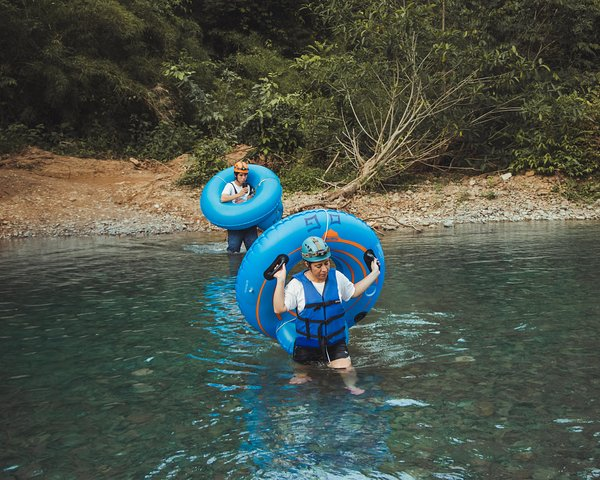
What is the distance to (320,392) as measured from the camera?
14.7 ft

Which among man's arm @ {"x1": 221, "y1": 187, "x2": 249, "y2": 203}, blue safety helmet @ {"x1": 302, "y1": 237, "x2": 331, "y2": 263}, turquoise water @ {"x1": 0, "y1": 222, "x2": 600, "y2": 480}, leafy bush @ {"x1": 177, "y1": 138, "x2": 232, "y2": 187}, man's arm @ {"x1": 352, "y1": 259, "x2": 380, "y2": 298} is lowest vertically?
turquoise water @ {"x1": 0, "y1": 222, "x2": 600, "y2": 480}

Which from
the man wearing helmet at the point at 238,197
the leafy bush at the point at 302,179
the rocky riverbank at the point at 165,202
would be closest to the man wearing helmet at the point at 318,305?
the man wearing helmet at the point at 238,197

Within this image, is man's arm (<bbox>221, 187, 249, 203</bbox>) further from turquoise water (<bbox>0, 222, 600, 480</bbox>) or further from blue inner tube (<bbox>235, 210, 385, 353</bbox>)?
blue inner tube (<bbox>235, 210, 385, 353</bbox>)

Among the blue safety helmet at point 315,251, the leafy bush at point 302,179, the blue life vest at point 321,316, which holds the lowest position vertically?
the blue life vest at point 321,316

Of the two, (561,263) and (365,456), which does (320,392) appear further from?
(561,263)

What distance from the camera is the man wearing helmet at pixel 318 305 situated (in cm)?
470

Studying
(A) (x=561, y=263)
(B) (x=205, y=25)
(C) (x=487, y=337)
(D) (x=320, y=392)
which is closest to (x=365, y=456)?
(D) (x=320, y=392)

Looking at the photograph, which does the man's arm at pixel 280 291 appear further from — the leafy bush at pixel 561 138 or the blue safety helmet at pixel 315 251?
the leafy bush at pixel 561 138

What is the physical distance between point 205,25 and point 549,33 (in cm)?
1262

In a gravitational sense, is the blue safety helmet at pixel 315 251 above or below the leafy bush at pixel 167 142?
below

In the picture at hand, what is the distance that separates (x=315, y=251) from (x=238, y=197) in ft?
18.1

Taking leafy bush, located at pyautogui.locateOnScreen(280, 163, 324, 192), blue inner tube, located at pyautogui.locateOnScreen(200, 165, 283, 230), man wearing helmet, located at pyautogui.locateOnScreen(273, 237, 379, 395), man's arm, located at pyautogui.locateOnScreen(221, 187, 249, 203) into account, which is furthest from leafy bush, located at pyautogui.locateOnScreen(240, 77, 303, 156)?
man wearing helmet, located at pyautogui.locateOnScreen(273, 237, 379, 395)

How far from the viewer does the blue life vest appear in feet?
15.7

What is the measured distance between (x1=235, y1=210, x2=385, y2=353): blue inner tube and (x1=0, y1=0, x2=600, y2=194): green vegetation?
955 cm
